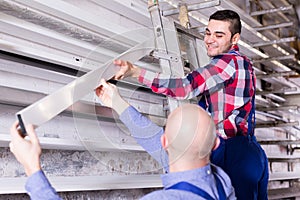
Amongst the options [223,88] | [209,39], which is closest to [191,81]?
Result: [223,88]

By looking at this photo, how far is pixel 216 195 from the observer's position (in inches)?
46.6

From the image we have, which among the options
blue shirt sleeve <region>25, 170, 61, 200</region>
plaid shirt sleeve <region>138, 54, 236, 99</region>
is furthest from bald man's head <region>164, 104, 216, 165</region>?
plaid shirt sleeve <region>138, 54, 236, 99</region>

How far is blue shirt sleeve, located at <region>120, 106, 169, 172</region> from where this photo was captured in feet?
5.34

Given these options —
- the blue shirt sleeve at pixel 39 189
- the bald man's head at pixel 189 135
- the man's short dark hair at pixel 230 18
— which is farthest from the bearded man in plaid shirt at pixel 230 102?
the blue shirt sleeve at pixel 39 189

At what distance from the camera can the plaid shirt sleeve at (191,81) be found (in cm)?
170

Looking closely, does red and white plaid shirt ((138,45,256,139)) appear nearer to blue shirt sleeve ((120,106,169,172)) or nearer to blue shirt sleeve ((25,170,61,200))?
blue shirt sleeve ((120,106,169,172))

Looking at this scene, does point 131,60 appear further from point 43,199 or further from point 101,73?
point 43,199

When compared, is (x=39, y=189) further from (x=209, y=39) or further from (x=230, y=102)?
(x=209, y=39)

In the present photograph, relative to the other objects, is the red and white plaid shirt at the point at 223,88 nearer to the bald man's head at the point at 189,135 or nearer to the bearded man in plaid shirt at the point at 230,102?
the bearded man in plaid shirt at the point at 230,102

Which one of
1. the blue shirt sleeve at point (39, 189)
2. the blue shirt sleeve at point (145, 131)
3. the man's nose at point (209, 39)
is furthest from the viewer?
the man's nose at point (209, 39)

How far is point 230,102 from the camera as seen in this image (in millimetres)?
1789

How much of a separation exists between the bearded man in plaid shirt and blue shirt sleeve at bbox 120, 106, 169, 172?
13cm

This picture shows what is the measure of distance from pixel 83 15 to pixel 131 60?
0.78 feet

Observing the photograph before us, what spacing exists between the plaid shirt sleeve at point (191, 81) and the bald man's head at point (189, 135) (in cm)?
47
